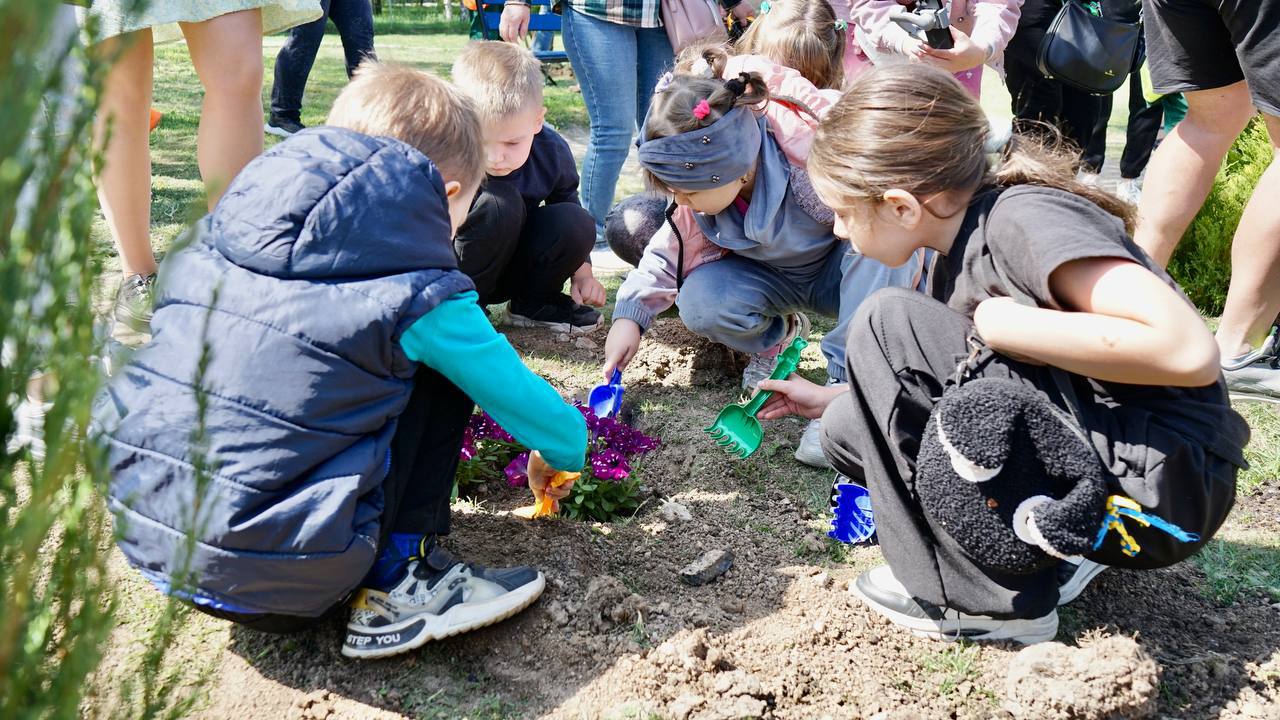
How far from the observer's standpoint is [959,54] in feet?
11.8

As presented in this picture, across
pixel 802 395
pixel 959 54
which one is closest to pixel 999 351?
pixel 802 395

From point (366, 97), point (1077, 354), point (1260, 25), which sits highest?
point (1260, 25)

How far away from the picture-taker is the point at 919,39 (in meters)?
3.57

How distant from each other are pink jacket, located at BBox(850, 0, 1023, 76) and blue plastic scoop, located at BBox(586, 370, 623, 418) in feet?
5.64

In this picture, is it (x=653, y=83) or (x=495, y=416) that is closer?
(x=495, y=416)

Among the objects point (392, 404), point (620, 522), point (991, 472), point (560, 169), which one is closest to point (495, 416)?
point (392, 404)

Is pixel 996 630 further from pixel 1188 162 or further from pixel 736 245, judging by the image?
pixel 1188 162

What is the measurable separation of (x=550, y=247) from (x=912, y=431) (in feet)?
6.04

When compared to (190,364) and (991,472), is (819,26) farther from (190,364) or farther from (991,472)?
(190,364)

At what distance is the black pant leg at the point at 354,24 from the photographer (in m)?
6.50

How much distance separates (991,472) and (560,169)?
2.24 meters

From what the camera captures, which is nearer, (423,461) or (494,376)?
(494,376)

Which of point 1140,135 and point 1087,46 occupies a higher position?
point 1087,46

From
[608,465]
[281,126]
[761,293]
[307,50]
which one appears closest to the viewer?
[608,465]
